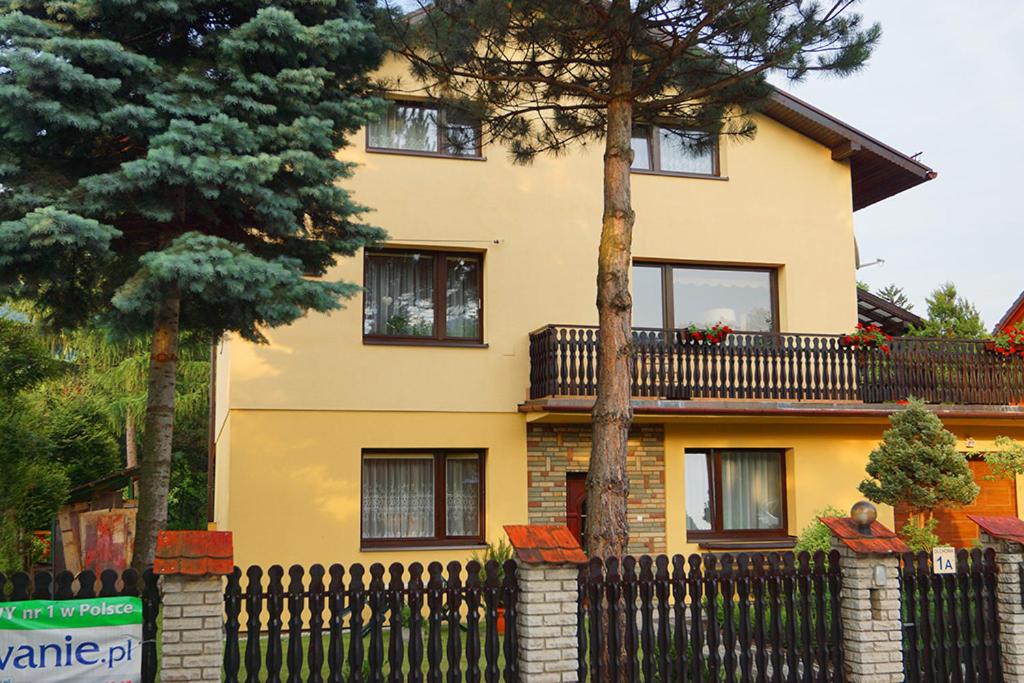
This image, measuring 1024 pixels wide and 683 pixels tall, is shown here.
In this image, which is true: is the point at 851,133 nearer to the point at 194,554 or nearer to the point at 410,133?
the point at 410,133

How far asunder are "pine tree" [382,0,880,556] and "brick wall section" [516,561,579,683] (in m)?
1.50

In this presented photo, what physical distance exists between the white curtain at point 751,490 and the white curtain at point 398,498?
15.4ft

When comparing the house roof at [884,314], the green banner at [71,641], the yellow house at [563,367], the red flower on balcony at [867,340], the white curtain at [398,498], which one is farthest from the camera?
the house roof at [884,314]

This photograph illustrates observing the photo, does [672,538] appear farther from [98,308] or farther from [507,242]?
[98,308]

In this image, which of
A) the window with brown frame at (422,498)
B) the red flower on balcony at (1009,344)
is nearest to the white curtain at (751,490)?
the red flower on balcony at (1009,344)

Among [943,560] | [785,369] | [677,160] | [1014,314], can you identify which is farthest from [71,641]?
[1014,314]

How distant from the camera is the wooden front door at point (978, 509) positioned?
1625 cm

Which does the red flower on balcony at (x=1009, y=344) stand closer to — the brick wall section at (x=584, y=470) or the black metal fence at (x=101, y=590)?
the brick wall section at (x=584, y=470)

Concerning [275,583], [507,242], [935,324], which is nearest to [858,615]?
[275,583]

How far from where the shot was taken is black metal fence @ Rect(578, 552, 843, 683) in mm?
7477

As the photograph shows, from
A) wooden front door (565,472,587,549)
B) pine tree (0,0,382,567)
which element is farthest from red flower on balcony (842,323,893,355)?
pine tree (0,0,382,567)

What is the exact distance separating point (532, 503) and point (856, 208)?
29.6 ft

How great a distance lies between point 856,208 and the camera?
61.5ft

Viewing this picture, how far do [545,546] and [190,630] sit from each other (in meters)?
2.51
